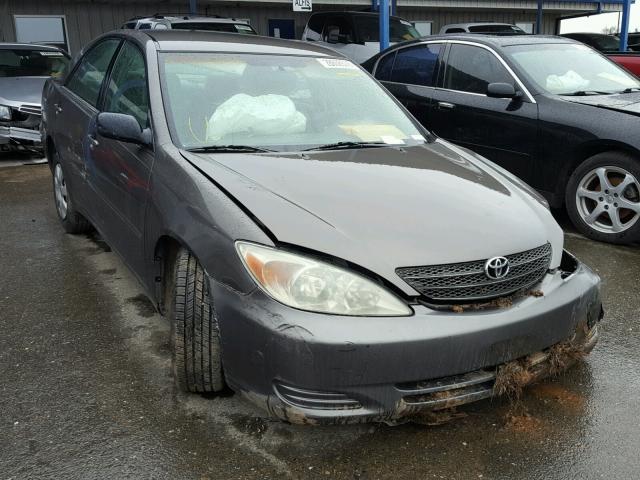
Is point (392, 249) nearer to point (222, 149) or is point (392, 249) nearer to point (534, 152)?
point (222, 149)

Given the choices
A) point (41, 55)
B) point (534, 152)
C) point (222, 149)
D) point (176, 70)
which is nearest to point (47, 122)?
point (176, 70)

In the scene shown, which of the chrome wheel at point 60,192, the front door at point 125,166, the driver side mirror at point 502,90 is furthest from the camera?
the driver side mirror at point 502,90

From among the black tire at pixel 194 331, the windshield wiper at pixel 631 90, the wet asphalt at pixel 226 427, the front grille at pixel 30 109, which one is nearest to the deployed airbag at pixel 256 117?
the black tire at pixel 194 331

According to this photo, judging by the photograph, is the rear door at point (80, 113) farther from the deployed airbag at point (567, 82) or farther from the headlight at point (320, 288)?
the deployed airbag at point (567, 82)

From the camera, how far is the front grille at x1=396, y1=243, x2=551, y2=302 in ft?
6.81

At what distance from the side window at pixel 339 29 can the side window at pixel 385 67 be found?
4.90 m

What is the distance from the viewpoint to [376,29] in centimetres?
1182

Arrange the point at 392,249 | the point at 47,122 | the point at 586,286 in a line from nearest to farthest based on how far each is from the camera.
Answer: the point at 392,249 → the point at 586,286 → the point at 47,122

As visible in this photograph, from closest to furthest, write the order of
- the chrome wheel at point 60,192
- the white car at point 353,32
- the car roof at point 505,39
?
the chrome wheel at point 60,192 < the car roof at point 505,39 < the white car at point 353,32

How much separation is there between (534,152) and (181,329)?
11.9ft

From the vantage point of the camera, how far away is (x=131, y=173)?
2920 millimetres

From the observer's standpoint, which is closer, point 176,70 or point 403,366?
point 403,366

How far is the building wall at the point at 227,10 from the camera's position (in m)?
14.4

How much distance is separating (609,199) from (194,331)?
11.6 feet
